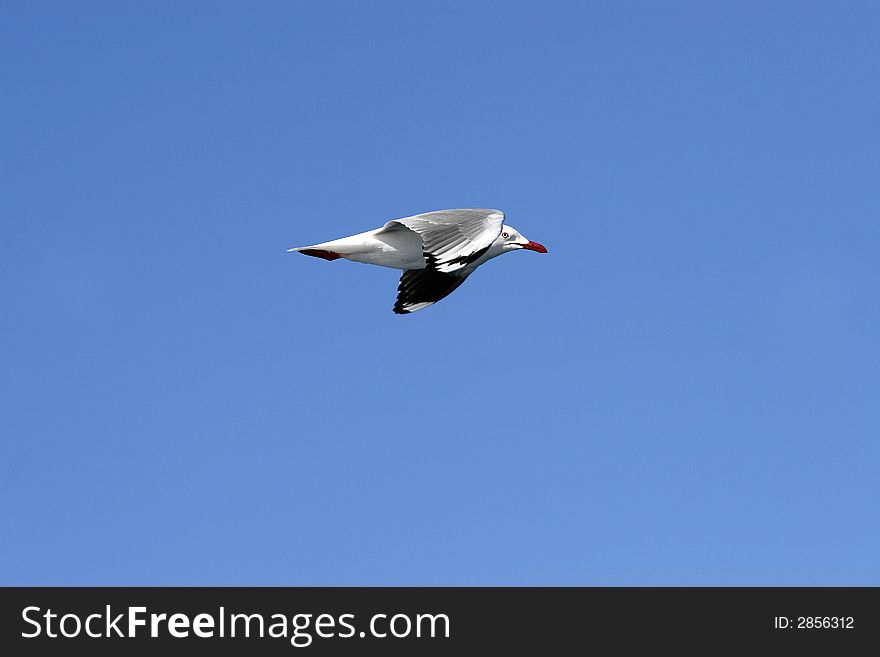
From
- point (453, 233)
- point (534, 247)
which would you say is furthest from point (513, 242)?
point (453, 233)

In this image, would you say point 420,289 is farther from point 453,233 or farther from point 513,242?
point 453,233

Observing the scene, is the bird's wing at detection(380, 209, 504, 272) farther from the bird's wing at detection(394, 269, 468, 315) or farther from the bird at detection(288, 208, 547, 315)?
the bird's wing at detection(394, 269, 468, 315)

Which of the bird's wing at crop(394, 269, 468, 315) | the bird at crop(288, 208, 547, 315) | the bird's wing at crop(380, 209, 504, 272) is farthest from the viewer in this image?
the bird's wing at crop(394, 269, 468, 315)

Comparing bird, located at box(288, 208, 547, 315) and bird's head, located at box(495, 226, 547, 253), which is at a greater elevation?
bird's head, located at box(495, 226, 547, 253)

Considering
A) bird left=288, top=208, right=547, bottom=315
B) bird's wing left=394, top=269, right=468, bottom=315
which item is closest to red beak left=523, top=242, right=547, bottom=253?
bird left=288, top=208, right=547, bottom=315

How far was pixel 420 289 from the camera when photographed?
18.4 m

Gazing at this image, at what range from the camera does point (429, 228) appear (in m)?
15.8

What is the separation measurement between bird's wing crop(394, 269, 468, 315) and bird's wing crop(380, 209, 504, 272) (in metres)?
1.67

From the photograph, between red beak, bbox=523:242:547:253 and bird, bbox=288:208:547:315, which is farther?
red beak, bbox=523:242:547:253

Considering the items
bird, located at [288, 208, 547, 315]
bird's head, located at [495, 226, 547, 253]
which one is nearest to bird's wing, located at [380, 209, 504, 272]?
bird, located at [288, 208, 547, 315]

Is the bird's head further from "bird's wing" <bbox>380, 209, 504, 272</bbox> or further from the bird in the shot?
"bird's wing" <bbox>380, 209, 504, 272</bbox>

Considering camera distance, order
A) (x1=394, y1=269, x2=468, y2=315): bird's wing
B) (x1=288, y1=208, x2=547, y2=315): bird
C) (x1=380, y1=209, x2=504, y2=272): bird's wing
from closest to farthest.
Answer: (x1=380, y1=209, x2=504, y2=272): bird's wing < (x1=288, y1=208, x2=547, y2=315): bird < (x1=394, y1=269, x2=468, y2=315): bird's wing

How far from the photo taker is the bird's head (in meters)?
18.4
